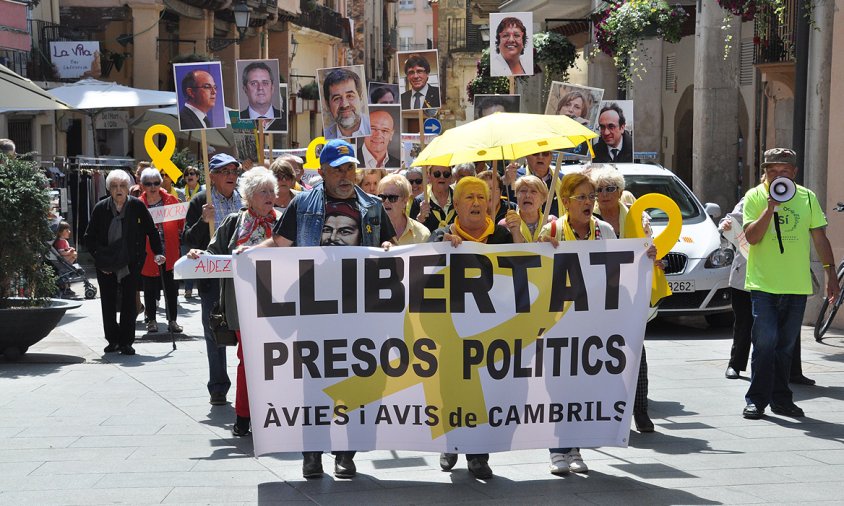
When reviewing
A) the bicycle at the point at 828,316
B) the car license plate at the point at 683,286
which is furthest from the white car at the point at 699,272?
the bicycle at the point at 828,316

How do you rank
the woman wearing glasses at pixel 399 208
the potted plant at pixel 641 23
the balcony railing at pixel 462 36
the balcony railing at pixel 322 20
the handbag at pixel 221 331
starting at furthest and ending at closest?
1. the balcony railing at pixel 462 36
2. the balcony railing at pixel 322 20
3. the potted plant at pixel 641 23
4. the handbag at pixel 221 331
5. the woman wearing glasses at pixel 399 208

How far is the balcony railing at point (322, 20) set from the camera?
57938 mm

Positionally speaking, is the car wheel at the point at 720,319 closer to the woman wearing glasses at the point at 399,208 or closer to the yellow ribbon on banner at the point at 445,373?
the woman wearing glasses at the point at 399,208

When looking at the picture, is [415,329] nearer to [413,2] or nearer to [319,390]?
[319,390]

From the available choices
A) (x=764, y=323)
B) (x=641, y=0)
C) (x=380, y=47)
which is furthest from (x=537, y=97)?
(x=380, y=47)

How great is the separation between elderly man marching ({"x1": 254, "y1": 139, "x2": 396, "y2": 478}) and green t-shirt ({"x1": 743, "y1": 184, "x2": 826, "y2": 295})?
294 cm

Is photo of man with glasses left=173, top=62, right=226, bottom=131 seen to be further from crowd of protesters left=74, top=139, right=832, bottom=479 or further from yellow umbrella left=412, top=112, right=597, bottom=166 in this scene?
yellow umbrella left=412, top=112, right=597, bottom=166

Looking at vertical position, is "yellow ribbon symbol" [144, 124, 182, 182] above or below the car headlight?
above

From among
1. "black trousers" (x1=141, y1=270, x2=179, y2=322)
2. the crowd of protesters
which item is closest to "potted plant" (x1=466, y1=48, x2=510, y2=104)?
"black trousers" (x1=141, y1=270, x2=179, y2=322)

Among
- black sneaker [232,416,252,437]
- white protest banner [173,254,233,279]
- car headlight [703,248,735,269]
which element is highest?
white protest banner [173,254,233,279]

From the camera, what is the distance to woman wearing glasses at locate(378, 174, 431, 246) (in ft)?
28.2

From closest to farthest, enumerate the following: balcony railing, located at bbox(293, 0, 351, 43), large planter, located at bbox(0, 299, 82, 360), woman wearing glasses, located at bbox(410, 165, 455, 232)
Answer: woman wearing glasses, located at bbox(410, 165, 455, 232) < large planter, located at bbox(0, 299, 82, 360) < balcony railing, located at bbox(293, 0, 351, 43)

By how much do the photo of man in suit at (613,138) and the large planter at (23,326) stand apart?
22.9 feet

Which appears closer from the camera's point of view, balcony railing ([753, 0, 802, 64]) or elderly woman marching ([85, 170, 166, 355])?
elderly woman marching ([85, 170, 166, 355])
